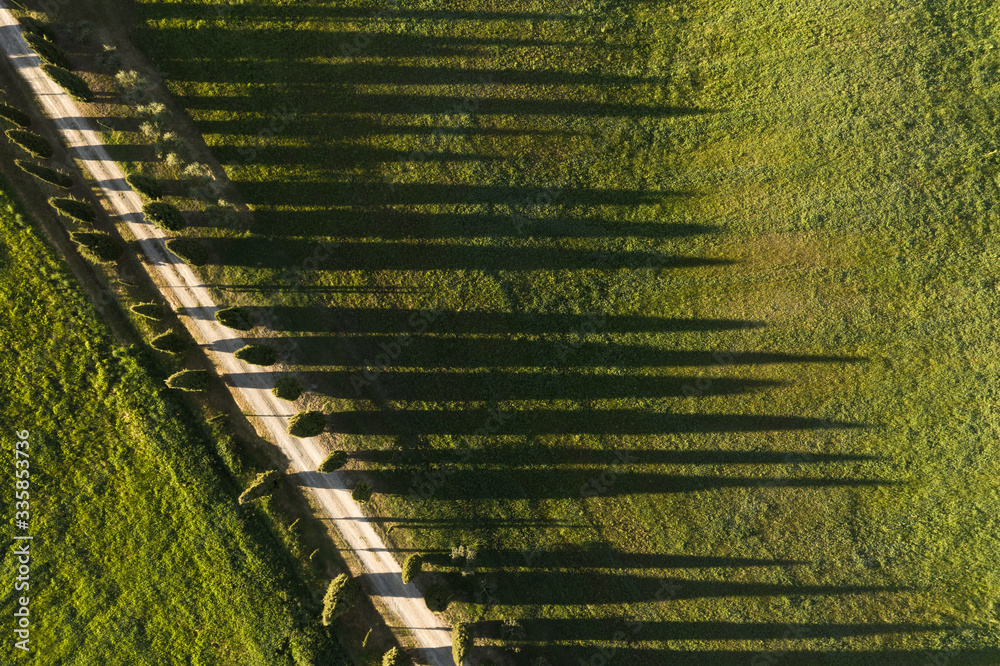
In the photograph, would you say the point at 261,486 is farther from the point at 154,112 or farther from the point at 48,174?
the point at 154,112

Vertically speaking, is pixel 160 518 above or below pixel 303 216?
below

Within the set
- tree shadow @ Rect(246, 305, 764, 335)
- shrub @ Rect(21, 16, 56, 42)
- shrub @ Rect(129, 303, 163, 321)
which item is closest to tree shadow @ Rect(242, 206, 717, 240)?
tree shadow @ Rect(246, 305, 764, 335)

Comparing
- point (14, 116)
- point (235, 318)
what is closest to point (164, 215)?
point (235, 318)

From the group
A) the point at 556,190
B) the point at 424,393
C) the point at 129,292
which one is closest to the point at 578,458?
the point at 424,393

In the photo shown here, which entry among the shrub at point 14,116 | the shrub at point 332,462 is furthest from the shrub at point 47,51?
the shrub at point 332,462

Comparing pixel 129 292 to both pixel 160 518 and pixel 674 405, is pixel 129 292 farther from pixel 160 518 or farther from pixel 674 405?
pixel 674 405

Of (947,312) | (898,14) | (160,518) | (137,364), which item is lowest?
(160,518)

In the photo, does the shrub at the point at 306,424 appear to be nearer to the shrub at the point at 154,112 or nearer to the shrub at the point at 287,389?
the shrub at the point at 287,389
